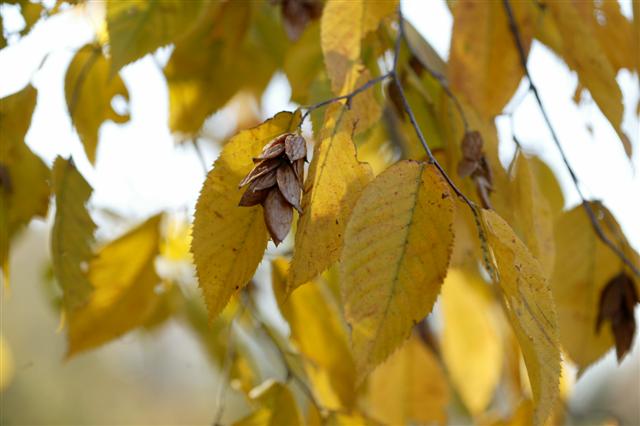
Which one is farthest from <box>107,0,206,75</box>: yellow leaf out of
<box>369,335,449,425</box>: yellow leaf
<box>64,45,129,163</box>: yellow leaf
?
<box>369,335,449,425</box>: yellow leaf

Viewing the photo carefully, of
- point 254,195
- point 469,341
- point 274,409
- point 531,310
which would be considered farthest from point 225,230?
point 469,341

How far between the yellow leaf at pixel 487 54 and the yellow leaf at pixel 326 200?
10.9 inches

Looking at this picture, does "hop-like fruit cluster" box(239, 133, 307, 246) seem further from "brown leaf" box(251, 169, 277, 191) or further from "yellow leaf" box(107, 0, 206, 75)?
"yellow leaf" box(107, 0, 206, 75)

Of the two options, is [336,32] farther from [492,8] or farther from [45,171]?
[45,171]

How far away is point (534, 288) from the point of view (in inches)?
20.9

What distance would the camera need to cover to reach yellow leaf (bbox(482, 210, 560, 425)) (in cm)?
51

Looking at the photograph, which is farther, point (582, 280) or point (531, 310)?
point (582, 280)

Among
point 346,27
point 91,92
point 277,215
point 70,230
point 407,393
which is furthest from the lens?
point 407,393

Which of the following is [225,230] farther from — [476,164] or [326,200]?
[476,164]

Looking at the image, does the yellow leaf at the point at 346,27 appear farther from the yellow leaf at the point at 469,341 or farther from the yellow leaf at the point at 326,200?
the yellow leaf at the point at 469,341

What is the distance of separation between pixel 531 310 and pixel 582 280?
39 cm

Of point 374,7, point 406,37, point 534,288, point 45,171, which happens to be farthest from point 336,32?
point 45,171

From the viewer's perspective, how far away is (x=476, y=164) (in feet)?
2.28

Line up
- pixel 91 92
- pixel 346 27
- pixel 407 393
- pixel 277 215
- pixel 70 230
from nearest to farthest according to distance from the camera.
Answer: pixel 277 215, pixel 346 27, pixel 70 230, pixel 91 92, pixel 407 393
